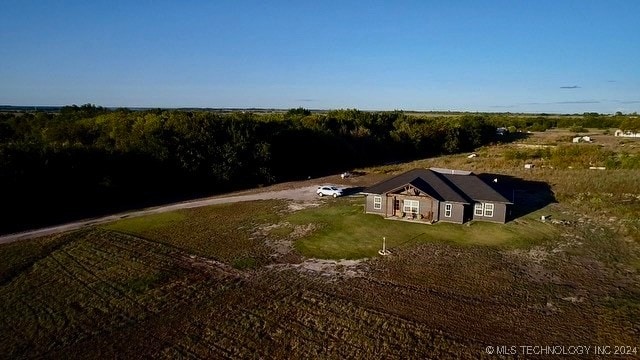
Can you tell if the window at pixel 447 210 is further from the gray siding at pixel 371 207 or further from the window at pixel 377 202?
the window at pixel 377 202

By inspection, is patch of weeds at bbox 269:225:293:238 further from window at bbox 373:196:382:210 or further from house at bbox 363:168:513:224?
window at bbox 373:196:382:210

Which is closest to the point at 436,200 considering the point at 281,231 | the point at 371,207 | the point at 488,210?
the point at 488,210

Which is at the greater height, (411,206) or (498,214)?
(411,206)

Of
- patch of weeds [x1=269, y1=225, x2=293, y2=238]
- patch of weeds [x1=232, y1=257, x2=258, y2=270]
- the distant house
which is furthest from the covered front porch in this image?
the distant house

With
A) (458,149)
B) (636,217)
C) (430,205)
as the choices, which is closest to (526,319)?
(430,205)

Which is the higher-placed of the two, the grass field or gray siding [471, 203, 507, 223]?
gray siding [471, 203, 507, 223]

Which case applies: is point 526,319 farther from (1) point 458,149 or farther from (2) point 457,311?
(1) point 458,149

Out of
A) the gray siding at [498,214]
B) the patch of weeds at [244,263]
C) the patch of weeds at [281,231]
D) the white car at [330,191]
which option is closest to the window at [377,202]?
the patch of weeds at [281,231]

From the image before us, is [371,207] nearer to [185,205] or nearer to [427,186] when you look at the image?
[427,186]
